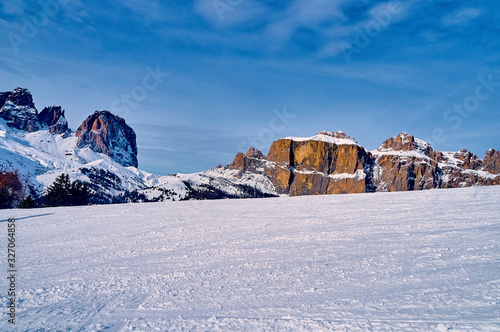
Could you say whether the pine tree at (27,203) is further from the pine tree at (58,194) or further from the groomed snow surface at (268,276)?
the groomed snow surface at (268,276)

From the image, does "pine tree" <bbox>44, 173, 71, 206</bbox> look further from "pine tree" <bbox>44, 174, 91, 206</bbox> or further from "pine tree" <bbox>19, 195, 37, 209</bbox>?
"pine tree" <bbox>19, 195, 37, 209</bbox>

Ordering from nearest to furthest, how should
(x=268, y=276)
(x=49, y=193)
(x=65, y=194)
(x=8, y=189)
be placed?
1. (x=268, y=276)
2. (x=8, y=189)
3. (x=49, y=193)
4. (x=65, y=194)

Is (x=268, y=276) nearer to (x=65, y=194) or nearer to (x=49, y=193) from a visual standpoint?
(x=65, y=194)

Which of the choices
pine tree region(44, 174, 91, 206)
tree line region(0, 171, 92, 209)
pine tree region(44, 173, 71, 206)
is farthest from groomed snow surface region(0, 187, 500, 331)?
pine tree region(44, 174, 91, 206)

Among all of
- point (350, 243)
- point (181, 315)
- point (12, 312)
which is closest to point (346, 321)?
point (181, 315)

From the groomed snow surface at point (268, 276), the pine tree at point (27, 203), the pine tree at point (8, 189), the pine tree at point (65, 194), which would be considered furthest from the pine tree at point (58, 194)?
the groomed snow surface at point (268, 276)

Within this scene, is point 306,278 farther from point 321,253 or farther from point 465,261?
point 465,261

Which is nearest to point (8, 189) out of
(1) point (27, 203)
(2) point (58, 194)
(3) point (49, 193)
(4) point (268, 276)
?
(1) point (27, 203)

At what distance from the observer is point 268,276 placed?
9508mm

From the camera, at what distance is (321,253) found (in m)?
11.6

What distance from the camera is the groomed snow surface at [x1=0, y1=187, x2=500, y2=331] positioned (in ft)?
22.3

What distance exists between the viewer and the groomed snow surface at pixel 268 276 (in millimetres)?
6809

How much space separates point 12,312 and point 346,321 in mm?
8144

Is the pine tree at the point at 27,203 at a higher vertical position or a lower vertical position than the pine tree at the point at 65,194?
lower
